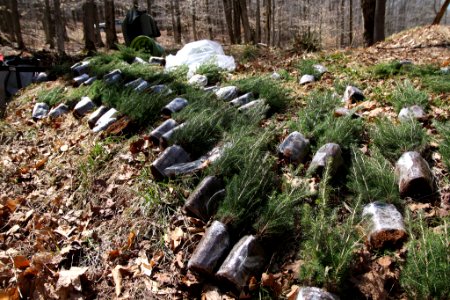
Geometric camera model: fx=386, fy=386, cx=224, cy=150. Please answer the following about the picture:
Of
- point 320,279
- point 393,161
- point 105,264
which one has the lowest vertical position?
point 105,264

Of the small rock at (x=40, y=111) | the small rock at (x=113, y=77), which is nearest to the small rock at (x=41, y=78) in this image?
the small rock at (x=40, y=111)

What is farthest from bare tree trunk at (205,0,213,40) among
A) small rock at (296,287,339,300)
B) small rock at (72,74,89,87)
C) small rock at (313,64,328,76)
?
small rock at (296,287,339,300)

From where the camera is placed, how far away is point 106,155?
3.35m

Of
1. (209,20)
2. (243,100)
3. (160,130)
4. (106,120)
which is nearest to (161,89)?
(106,120)

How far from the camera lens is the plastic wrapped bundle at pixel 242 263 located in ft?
6.36

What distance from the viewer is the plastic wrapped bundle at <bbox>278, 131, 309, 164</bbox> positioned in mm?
2678

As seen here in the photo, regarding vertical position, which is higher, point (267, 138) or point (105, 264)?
point (267, 138)

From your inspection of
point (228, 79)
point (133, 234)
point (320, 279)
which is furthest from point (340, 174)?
point (228, 79)

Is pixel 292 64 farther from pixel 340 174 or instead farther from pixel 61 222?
pixel 61 222

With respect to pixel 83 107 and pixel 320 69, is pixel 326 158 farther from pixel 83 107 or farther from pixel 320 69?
pixel 83 107

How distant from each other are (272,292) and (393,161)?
4.11 feet

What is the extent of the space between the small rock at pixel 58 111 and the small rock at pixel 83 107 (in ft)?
1.10

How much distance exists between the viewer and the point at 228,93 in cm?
391

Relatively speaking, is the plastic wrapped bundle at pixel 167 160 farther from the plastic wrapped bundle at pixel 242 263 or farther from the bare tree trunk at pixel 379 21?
the bare tree trunk at pixel 379 21
